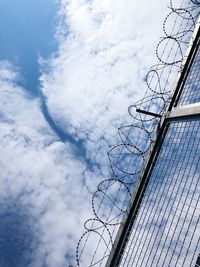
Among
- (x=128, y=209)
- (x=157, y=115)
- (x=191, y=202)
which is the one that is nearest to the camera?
(x=191, y=202)

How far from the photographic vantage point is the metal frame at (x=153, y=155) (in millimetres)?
34375

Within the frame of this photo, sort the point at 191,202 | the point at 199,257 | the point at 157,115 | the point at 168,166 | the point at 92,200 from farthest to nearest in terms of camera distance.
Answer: the point at 157,115 → the point at 168,166 → the point at 92,200 → the point at 191,202 → the point at 199,257

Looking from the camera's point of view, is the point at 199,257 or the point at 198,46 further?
the point at 198,46

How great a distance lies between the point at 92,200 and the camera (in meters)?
28.9

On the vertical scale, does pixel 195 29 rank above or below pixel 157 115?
above

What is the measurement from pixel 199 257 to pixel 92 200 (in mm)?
7338

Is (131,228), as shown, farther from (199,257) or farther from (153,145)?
(199,257)

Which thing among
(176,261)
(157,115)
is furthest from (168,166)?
(176,261)

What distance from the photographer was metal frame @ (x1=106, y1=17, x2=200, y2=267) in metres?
34.4

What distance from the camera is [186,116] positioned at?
33625mm

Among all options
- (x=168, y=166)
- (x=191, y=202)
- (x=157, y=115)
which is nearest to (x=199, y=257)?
(x=191, y=202)

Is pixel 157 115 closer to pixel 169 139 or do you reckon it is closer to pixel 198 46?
pixel 169 139

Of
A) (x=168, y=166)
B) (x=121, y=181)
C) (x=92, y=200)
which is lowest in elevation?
(x=92, y=200)

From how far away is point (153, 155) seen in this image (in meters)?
36.4
